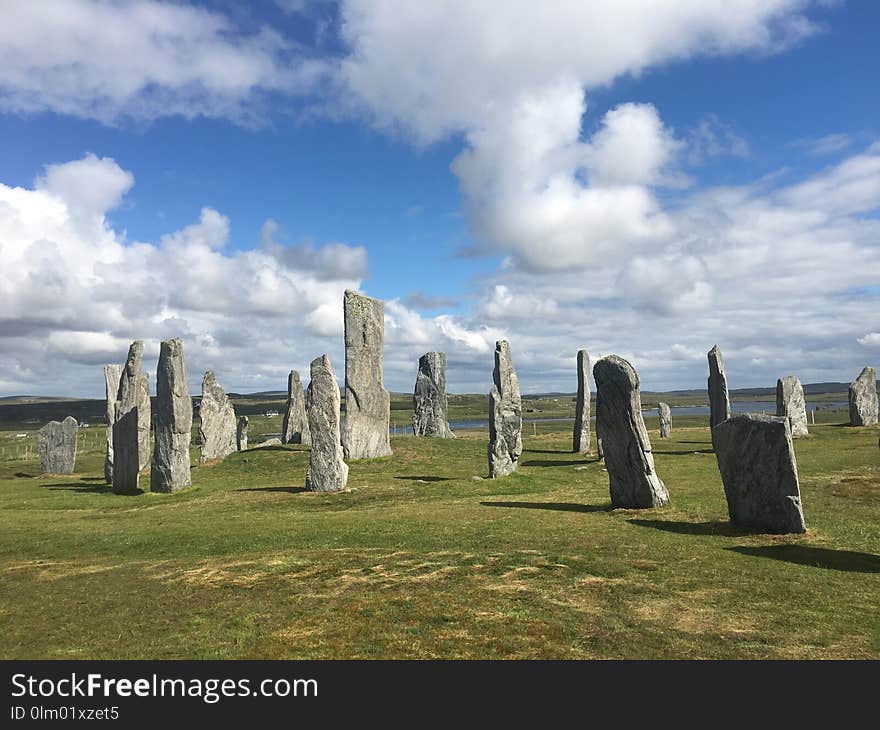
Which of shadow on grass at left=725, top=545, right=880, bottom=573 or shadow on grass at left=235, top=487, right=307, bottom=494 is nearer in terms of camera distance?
shadow on grass at left=725, top=545, right=880, bottom=573

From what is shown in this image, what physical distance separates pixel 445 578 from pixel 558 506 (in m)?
9.08

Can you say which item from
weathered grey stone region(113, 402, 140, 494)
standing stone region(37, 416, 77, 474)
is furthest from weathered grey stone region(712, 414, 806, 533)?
standing stone region(37, 416, 77, 474)

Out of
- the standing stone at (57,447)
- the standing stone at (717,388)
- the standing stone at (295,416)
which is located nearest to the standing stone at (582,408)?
the standing stone at (717,388)

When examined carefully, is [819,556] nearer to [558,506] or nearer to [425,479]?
[558,506]

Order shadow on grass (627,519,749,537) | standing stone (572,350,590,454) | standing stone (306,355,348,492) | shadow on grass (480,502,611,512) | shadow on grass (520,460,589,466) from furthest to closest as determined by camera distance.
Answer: standing stone (572,350,590,454) → shadow on grass (520,460,589,466) → standing stone (306,355,348,492) → shadow on grass (480,502,611,512) → shadow on grass (627,519,749,537)

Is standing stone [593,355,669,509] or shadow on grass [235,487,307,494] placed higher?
standing stone [593,355,669,509]

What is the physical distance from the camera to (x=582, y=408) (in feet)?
124

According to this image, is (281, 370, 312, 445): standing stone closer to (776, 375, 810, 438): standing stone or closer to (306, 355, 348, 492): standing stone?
(306, 355, 348, 492): standing stone

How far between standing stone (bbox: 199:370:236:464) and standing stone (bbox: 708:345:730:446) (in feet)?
95.0

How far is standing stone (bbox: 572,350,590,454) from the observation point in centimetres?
3612

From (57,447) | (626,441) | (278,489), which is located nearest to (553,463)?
(626,441)

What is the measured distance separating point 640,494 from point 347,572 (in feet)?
31.9
